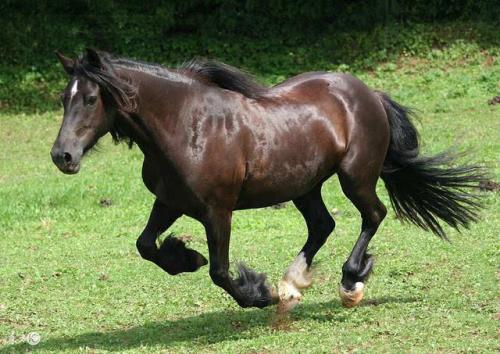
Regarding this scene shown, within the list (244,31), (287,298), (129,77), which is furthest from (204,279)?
(244,31)

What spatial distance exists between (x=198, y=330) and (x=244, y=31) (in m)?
15.1

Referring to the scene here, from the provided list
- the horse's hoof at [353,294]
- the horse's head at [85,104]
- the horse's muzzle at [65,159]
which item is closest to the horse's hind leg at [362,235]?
the horse's hoof at [353,294]

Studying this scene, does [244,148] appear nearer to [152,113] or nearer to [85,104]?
[152,113]

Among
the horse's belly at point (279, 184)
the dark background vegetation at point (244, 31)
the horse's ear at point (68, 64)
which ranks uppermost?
the horse's ear at point (68, 64)

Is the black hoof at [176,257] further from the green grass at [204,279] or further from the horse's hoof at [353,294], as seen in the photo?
the horse's hoof at [353,294]

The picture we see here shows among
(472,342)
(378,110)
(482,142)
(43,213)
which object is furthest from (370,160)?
(482,142)

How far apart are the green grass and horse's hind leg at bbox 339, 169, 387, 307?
16cm

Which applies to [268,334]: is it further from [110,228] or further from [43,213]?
[43,213]

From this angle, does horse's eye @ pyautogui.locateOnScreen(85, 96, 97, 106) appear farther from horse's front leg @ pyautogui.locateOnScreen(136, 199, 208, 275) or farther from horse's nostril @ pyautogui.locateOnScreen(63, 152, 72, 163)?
horse's front leg @ pyautogui.locateOnScreen(136, 199, 208, 275)

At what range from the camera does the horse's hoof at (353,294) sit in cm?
759

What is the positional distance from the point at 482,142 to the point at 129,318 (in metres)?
7.57

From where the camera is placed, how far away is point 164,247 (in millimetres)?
7266

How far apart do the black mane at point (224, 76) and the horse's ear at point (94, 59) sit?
82cm

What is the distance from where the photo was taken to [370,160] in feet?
25.3
